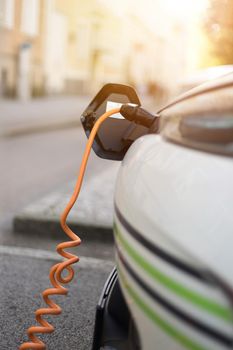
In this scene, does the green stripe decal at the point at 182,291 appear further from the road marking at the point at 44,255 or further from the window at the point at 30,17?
the window at the point at 30,17

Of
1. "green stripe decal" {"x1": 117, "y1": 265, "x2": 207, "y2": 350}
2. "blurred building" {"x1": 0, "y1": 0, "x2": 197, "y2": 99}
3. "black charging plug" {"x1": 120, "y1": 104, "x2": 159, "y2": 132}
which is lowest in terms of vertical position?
"blurred building" {"x1": 0, "y1": 0, "x2": 197, "y2": 99}

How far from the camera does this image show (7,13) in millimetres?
24234

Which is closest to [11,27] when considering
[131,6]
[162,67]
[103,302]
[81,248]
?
[131,6]

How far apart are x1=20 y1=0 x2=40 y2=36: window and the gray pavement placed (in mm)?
23709

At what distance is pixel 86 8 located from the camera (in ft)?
110

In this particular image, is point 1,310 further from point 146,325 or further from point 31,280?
point 146,325

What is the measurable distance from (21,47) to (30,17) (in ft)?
6.36

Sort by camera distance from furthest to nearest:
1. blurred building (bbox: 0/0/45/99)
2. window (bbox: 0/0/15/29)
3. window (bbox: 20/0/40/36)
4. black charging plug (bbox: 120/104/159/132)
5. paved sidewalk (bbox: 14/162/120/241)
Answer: window (bbox: 20/0/40/36) < blurred building (bbox: 0/0/45/99) < window (bbox: 0/0/15/29) < paved sidewalk (bbox: 14/162/120/241) < black charging plug (bbox: 120/104/159/132)

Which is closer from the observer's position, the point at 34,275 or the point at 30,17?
the point at 34,275

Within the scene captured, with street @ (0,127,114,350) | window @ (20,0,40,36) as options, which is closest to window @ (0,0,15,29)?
window @ (20,0,40,36)

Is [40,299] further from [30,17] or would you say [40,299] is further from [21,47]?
[30,17]

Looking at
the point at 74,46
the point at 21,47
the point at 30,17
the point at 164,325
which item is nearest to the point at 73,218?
the point at 164,325

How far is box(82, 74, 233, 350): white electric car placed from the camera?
1.14 m

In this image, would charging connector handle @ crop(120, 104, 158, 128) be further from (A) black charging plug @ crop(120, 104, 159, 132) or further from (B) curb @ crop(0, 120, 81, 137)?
(B) curb @ crop(0, 120, 81, 137)
